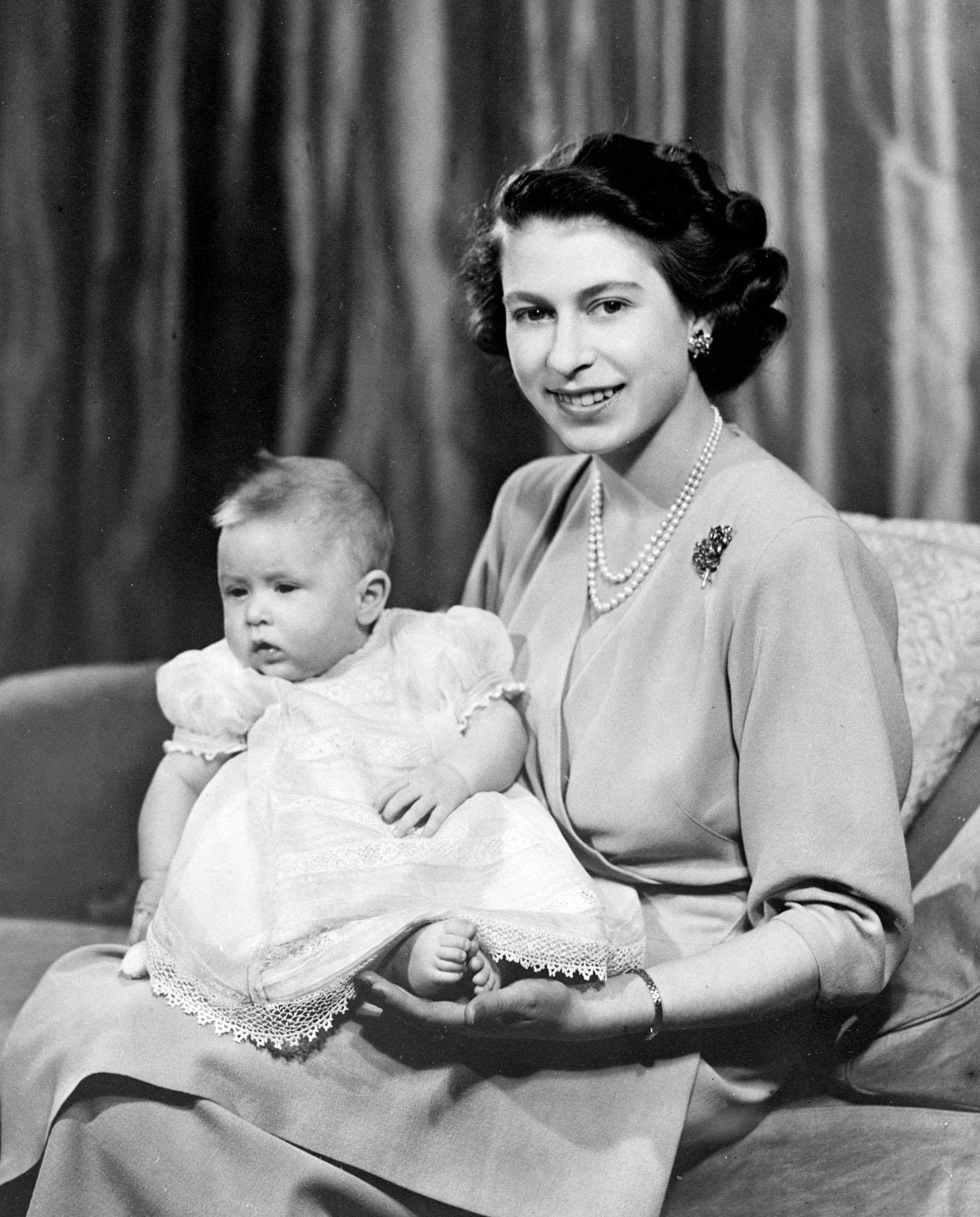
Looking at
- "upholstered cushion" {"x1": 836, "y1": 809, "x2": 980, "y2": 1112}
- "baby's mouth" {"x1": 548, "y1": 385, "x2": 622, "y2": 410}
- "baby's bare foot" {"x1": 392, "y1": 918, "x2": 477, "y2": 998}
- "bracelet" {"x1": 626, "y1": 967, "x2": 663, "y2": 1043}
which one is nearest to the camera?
"baby's bare foot" {"x1": 392, "y1": 918, "x2": 477, "y2": 998}

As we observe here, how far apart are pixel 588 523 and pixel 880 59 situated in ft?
2.62

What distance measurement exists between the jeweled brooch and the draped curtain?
52cm

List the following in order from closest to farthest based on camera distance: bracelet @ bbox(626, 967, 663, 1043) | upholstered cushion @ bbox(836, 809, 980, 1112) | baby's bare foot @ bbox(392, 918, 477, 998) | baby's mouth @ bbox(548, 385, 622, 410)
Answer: baby's bare foot @ bbox(392, 918, 477, 998) < bracelet @ bbox(626, 967, 663, 1043) < upholstered cushion @ bbox(836, 809, 980, 1112) < baby's mouth @ bbox(548, 385, 622, 410)

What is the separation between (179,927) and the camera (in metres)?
1.55

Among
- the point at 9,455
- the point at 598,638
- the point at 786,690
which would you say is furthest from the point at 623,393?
the point at 9,455

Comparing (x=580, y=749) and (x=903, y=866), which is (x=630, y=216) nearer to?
(x=580, y=749)

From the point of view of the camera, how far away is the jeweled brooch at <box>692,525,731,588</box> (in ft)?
5.68

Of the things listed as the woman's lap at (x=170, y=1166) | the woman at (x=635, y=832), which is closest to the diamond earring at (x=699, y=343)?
the woman at (x=635, y=832)

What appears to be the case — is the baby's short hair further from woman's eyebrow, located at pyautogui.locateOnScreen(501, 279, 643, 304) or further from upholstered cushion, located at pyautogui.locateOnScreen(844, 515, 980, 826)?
upholstered cushion, located at pyautogui.locateOnScreen(844, 515, 980, 826)

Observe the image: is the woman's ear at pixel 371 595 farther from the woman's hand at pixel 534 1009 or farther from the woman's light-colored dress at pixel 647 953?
the woman's hand at pixel 534 1009

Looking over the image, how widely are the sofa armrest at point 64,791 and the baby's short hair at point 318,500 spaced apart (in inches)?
17.9

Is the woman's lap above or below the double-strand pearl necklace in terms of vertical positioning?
below

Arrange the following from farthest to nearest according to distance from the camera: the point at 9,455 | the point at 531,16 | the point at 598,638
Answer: the point at 531,16 → the point at 9,455 → the point at 598,638

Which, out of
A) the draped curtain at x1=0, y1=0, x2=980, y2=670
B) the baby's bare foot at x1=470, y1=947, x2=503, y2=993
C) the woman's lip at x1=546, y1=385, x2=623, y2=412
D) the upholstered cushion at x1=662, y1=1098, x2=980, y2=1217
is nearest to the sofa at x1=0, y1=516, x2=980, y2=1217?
the upholstered cushion at x1=662, y1=1098, x2=980, y2=1217
